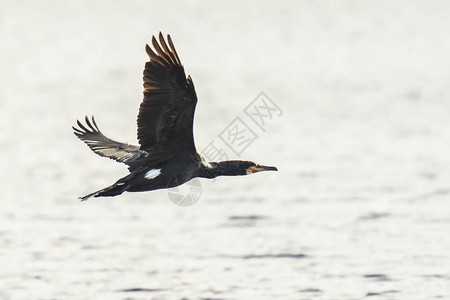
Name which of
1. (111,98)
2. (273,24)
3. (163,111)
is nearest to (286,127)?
(111,98)

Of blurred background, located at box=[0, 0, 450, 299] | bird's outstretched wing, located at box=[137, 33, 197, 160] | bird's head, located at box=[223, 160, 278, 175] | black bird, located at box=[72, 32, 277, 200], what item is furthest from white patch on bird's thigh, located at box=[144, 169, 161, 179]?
blurred background, located at box=[0, 0, 450, 299]

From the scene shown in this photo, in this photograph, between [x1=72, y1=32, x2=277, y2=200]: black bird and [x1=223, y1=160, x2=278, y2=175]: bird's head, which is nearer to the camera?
[x1=72, y1=32, x2=277, y2=200]: black bird

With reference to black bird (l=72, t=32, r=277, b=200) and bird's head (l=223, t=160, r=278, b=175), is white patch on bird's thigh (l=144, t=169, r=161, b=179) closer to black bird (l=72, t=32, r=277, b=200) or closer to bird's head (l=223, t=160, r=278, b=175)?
black bird (l=72, t=32, r=277, b=200)

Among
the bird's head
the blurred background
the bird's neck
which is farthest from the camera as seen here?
the blurred background

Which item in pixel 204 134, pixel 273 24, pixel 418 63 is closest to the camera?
pixel 204 134

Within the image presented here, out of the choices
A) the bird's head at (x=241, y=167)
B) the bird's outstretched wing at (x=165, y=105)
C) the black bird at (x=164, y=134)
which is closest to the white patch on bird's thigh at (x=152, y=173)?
the black bird at (x=164, y=134)

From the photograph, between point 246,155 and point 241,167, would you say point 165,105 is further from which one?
point 246,155

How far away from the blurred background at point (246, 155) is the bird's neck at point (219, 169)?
Answer: 195 cm

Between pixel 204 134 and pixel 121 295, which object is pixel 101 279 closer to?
pixel 121 295

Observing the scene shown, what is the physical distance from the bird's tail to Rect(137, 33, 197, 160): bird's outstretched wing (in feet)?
2.10

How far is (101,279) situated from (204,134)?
8.25 metres

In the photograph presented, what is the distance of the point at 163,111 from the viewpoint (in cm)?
1170

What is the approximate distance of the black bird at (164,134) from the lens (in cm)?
1145

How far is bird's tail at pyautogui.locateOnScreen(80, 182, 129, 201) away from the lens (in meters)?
11.4
